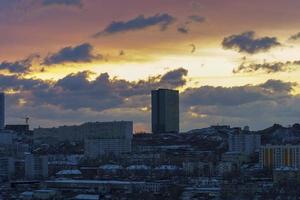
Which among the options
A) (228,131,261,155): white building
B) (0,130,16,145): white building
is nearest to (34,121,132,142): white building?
(0,130,16,145): white building

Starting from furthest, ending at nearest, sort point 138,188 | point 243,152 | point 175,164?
point 243,152
point 175,164
point 138,188

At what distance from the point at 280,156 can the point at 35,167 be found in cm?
1035

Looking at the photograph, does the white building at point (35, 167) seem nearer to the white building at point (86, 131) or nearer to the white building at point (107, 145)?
the white building at point (107, 145)

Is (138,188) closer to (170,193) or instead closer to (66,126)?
(170,193)

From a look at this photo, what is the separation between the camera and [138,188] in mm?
26281

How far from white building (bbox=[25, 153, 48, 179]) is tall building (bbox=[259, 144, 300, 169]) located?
30.2 ft

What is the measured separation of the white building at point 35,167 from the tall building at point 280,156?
30.2ft

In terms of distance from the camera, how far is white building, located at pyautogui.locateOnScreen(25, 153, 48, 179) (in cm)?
3334

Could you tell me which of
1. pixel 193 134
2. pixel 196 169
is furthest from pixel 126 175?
pixel 193 134

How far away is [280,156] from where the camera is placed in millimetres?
34531

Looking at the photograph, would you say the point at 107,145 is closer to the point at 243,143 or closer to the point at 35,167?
the point at 243,143

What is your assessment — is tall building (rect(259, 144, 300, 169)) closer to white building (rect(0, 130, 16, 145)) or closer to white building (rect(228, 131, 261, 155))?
white building (rect(228, 131, 261, 155))

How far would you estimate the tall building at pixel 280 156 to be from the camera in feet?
112

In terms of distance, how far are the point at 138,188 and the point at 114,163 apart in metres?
13.4
